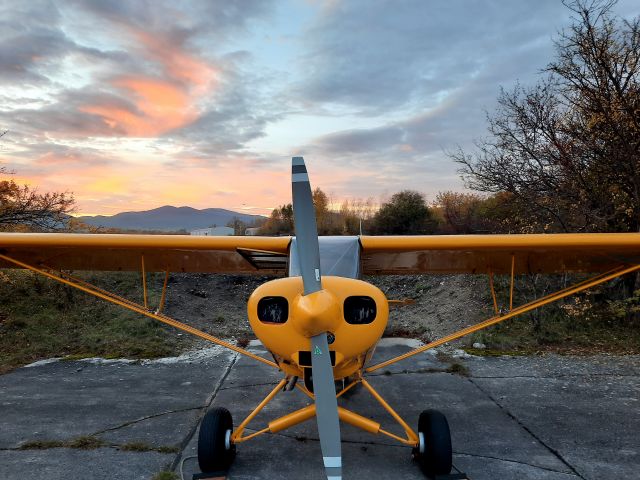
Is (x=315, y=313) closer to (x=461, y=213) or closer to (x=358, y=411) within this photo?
(x=358, y=411)

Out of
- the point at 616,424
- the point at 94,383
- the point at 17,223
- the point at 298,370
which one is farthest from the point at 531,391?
the point at 17,223

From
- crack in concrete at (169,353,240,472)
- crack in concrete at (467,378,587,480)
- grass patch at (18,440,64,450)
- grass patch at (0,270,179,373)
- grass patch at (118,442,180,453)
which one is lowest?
crack in concrete at (467,378,587,480)

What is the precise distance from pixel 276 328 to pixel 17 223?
8.28 meters

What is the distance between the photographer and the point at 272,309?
3.30m

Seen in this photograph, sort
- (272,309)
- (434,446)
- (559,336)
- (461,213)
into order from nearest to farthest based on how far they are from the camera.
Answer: (272,309)
(434,446)
(559,336)
(461,213)

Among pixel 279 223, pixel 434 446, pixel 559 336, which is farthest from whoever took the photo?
pixel 279 223

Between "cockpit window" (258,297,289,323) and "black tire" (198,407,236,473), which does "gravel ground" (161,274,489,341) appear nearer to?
"black tire" (198,407,236,473)

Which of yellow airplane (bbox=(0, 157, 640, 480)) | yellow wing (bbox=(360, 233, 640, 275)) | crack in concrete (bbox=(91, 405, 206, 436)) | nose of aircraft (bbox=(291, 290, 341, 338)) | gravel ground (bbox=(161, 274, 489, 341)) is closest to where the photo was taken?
nose of aircraft (bbox=(291, 290, 341, 338))

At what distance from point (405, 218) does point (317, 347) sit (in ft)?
48.2

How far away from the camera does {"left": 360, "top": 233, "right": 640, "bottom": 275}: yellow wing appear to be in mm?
4301

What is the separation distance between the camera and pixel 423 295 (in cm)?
1159

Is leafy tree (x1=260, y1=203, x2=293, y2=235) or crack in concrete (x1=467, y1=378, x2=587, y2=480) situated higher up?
leafy tree (x1=260, y1=203, x2=293, y2=235)

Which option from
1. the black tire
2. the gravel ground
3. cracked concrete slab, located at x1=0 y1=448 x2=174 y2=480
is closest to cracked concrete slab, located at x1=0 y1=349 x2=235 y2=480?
cracked concrete slab, located at x1=0 y1=448 x2=174 y2=480

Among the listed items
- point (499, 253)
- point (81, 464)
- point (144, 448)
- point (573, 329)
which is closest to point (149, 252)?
point (144, 448)
